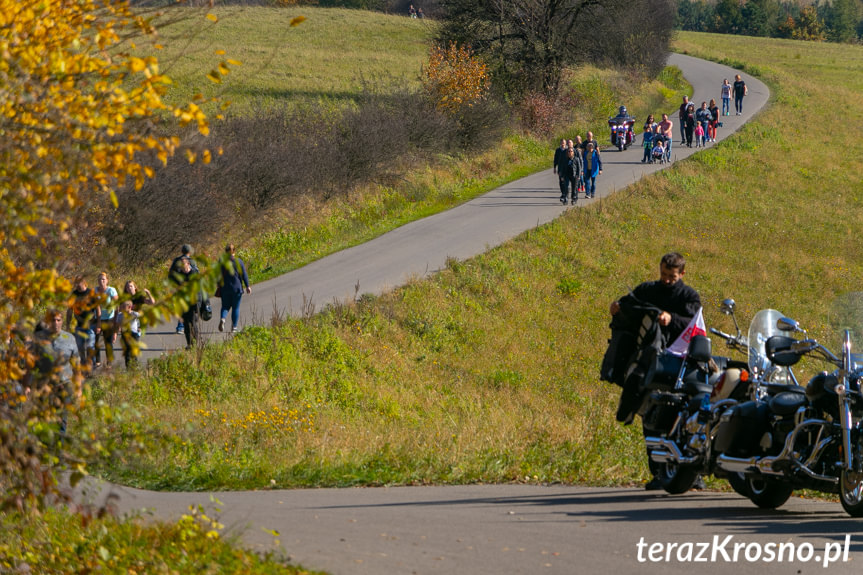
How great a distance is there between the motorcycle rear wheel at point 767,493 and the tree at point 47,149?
5.67 meters

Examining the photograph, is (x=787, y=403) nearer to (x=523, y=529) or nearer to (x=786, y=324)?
(x=786, y=324)

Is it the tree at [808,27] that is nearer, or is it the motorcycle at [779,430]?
the motorcycle at [779,430]

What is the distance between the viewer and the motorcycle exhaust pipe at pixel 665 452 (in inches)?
358

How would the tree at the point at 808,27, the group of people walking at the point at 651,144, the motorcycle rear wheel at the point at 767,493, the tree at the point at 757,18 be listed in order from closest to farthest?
the motorcycle rear wheel at the point at 767,493 < the group of people walking at the point at 651,144 < the tree at the point at 808,27 < the tree at the point at 757,18

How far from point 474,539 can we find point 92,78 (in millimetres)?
4013

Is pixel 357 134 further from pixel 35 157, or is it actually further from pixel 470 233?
pixel 35 157

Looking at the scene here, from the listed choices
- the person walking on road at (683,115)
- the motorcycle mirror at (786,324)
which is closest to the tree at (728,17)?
the person walking on road at (683,115)

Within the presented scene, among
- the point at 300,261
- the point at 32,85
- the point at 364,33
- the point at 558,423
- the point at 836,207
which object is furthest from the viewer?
the point at 364,33

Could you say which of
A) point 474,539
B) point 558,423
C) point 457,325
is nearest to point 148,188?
point 457,325

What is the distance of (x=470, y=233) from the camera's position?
93.8ft

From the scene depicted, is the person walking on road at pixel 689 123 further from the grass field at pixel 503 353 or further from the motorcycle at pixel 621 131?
the motorcycle at pixel 621 131

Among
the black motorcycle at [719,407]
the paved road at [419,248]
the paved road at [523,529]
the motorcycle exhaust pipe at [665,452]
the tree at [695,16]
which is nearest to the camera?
the paved road at [523,529]

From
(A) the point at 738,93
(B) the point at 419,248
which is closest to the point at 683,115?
(A) the point at 738,93

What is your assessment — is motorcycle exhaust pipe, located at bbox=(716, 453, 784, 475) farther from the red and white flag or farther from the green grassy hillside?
the green grassy hillside
